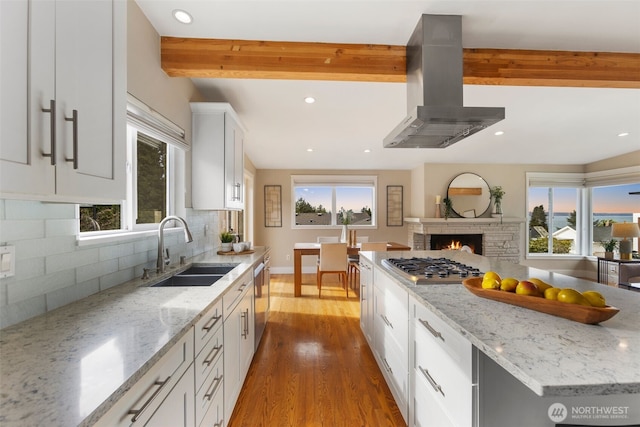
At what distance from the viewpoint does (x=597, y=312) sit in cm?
99

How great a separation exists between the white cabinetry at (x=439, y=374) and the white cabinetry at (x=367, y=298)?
1022 millimetres

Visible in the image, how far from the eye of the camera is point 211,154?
8.89 feet

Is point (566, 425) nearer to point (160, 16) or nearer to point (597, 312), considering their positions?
point (597, 312)

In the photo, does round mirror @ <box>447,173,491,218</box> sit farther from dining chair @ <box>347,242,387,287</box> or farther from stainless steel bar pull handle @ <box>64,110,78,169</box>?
stainless steel bar pull handle @ <box>64,110,78,169</box>

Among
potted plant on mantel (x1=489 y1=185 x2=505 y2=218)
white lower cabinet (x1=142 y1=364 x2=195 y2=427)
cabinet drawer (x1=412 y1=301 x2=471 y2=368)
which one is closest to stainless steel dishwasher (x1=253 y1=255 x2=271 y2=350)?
white lower cabinet (x1=142 y1=364 x2=195 y2=427)

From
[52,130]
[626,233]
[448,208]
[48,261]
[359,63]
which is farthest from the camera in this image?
[448,208]

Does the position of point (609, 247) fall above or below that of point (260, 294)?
above

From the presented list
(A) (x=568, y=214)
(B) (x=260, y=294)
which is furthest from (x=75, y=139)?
(A) (x=568, y=214)

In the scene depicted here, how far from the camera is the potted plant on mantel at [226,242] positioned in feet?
9.77

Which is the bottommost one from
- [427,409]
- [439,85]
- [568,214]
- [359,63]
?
[427,409]

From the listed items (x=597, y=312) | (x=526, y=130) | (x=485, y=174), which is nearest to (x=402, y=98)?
(x=526, y=130)

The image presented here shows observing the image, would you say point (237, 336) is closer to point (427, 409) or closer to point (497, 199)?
→ point (427, 409)

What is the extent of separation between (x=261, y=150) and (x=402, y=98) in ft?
8.51

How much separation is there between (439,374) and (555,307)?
539 millimetres
